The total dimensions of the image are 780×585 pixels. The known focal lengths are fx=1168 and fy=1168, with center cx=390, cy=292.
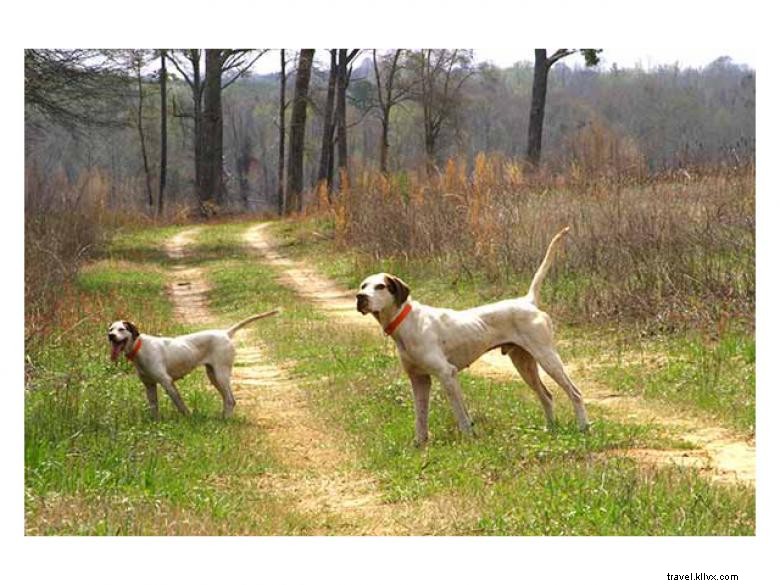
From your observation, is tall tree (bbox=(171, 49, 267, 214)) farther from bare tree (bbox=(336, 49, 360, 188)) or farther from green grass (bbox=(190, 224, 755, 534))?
green grass (bbox=(190, 224, 755, 534))

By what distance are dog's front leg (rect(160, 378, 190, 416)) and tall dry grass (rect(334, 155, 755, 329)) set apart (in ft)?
17.8

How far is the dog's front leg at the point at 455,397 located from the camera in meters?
8.55

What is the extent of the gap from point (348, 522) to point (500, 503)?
93cm

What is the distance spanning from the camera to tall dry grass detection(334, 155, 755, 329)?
12.5 m

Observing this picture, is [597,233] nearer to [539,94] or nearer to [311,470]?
[311,470]

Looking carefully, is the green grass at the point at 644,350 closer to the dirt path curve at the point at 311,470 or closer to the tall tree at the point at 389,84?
the dirt path curve at the point at 311,470

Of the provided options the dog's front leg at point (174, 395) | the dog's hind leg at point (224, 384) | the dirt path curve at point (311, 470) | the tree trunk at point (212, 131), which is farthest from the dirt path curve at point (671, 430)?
the tree trunk at point (212, 131)

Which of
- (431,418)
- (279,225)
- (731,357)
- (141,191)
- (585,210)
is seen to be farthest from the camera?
(141,191)

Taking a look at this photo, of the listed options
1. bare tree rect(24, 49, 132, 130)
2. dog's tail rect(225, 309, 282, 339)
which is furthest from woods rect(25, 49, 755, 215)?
dog's tail rect(225, 309, 282, 339)

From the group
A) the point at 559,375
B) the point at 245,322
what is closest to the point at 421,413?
the point at 559,375

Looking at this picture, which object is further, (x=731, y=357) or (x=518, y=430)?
(x=731, y=357)

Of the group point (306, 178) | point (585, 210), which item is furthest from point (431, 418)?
point (306, 178)
